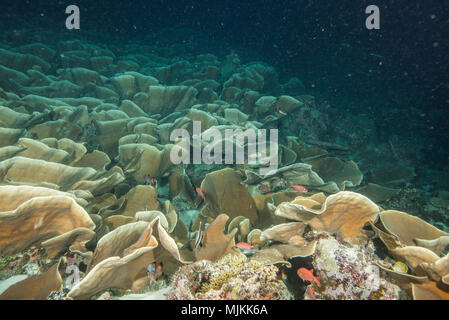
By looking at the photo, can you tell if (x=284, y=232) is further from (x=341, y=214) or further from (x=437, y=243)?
(x=437, y=243)

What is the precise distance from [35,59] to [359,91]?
11.2 metres

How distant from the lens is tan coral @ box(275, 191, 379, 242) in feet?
5.01

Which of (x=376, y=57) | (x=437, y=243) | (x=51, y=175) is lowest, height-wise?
(x=437, y=243)

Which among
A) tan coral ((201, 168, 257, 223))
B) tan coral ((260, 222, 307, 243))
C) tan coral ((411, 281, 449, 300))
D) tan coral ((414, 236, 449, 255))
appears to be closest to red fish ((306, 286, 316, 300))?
tan coral ((260, 222, 307, 243))

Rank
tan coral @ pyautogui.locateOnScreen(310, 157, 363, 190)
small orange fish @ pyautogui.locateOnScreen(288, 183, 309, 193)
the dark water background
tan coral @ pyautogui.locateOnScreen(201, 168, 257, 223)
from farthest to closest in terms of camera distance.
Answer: the dark water background < tan coral @ pyautogui.locateOnScreen(310, 157, 363, 190) < small orange fish @ pyautogui.locateOnScreen(288, 183, 309, 193) < tan coral @ pyautogui.locateOnScreen(201, 168, 257, 223)

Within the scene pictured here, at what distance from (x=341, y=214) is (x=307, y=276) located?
0.51 metres

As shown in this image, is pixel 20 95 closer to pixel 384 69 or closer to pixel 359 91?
pixel 359 91

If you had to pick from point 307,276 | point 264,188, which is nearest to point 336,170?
point 264,188

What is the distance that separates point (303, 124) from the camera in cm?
498

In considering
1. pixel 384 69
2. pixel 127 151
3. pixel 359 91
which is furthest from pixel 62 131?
pixel 384 69

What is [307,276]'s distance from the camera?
1.38 m

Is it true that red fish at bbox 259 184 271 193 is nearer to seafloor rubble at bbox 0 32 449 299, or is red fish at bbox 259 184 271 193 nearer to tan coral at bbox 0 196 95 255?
seafloor rubble at bbox 0 32 449 299

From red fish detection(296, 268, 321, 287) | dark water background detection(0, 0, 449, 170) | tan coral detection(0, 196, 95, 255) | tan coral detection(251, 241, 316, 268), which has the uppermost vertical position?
dark water background detection(0, 0, 449, 170)

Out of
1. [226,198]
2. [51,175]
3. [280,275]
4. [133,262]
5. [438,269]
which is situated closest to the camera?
[438,269]
